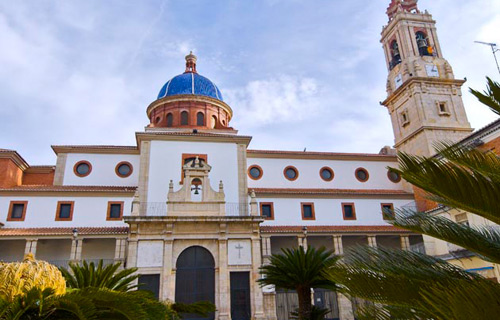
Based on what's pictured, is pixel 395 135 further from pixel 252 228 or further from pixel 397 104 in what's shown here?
pixel 252 228

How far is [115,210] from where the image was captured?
86.7 feet

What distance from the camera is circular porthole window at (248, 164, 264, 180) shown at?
3052 cm

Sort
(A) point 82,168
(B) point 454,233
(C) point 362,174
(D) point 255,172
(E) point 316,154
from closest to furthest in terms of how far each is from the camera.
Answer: (B) point 454,233 → (A) point 82,168 → (D) point 255,172 → (E) point 316,154 → (C) point 362,174

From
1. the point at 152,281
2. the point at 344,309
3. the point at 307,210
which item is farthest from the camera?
the point at 307,210

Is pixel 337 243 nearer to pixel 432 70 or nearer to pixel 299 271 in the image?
pixel 299 271

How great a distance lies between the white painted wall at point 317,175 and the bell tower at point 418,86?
124 inches

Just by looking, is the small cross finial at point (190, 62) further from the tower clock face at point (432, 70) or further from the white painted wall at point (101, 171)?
the tower clock face at point (432, 70)

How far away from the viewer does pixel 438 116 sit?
31.4 meters

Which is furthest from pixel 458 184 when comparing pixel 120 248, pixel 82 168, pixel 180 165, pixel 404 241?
pixel 82 168

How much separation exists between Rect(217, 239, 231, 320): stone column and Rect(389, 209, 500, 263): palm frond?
1819 centimetres

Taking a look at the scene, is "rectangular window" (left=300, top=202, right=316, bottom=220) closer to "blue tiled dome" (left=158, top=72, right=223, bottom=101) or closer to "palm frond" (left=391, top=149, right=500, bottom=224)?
"blue tiled dome" (left=158, top=72, right=223, bottom=101)

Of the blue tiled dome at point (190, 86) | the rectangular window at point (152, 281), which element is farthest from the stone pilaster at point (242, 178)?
the blue tiled dome at point (190, 86)

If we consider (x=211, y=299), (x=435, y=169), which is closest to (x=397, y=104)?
(x=211, y=299)

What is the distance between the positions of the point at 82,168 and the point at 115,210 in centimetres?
508
